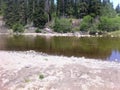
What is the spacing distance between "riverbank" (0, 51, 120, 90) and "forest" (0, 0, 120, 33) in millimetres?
69126

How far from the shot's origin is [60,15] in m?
110

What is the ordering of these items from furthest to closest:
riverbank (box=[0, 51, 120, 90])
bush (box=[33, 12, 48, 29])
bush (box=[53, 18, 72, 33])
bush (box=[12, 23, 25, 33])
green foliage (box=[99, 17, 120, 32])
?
bush (box=[33, 12, 48, 29]) → bush (box=[12, 23, 25, 33]) → bush (box=[53, 18, 72, 33]) → green foliage (box=[99, 17, 120, 32]) → riverbank (box=[0, 51, 120, 90])

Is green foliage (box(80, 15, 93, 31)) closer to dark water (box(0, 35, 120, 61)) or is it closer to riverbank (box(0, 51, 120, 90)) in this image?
dark water (box(0, 35, 120, 61))

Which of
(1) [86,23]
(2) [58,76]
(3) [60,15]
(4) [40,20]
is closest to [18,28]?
(4) [40,20]

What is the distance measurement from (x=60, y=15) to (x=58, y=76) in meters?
91.8

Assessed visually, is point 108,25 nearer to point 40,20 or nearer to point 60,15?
point 40,20

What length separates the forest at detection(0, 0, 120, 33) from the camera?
9319cm

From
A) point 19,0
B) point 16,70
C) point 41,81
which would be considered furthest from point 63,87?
point 19,0

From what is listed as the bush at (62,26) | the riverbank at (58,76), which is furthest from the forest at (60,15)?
the riverbank at (58,76)

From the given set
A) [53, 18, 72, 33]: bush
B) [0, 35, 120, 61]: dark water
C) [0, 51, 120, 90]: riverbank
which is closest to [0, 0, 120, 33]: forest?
[53, 18, 72, 33]: bush

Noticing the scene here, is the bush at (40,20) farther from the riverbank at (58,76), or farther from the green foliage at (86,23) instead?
the riverbank at (58,76)

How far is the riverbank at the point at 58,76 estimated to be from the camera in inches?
699

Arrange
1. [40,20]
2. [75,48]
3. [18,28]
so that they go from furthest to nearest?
[40,20], [18,28], [75,48]

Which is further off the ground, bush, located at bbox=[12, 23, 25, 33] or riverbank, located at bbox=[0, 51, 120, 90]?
riverbank, located at bbox=[0, 51, 120, 90]
